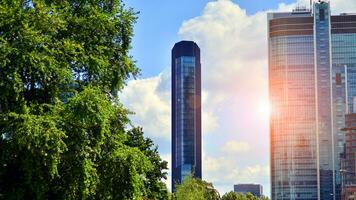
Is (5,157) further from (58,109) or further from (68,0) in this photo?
(68,0)

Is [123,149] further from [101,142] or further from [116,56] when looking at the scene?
[116,56]

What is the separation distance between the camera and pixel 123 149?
29547 mm

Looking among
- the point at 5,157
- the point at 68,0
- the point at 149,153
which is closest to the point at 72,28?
the point at 68,0

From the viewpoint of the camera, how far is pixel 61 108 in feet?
89.4

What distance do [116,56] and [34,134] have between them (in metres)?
8.58

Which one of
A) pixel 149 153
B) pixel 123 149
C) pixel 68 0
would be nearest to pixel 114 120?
pixel 123 149

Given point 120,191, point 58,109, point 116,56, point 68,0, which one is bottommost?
point 120,191

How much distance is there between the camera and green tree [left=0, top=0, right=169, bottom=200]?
25656 millimetres

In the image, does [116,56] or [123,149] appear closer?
[123,149]

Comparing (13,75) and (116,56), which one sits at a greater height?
(116,56)

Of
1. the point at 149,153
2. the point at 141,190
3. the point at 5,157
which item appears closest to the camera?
the point at 5,157

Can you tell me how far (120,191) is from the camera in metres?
29.5

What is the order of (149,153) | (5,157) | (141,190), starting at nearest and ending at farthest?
1. (5,157)
2. (141,190)
3. (149,153)

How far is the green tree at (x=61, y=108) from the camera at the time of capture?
25.7 m
